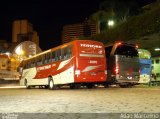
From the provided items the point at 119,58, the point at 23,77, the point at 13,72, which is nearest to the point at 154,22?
the point at 119,58

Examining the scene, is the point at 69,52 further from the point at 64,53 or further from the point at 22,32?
the point at 22,32

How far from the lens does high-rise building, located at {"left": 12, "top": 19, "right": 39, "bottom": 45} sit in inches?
4564

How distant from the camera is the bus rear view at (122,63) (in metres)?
22.7

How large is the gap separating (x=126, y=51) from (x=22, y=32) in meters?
96.1

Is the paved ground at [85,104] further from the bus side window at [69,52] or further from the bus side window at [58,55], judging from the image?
the bus side window at [58,55]

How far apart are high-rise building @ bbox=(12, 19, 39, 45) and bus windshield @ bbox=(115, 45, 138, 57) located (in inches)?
3707

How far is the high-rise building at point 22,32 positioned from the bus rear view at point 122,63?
3700 inches

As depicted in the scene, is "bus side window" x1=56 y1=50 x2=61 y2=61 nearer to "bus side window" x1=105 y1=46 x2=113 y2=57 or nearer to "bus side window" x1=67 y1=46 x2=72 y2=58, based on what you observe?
"bus side window" x1=67 y1=46 x2=72 y2=58

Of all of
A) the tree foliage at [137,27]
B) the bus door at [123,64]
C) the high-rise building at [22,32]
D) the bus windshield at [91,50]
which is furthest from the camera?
the high-rise building at [22,32]

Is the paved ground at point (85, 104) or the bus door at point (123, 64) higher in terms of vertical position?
the bus door at point (123, 64)

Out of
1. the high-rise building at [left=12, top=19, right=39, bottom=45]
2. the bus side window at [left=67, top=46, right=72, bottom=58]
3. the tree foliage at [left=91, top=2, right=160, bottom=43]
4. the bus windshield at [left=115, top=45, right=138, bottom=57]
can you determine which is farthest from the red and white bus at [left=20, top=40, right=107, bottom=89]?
the high-rise building at [left=12, top=19, right=39, bottom=45]

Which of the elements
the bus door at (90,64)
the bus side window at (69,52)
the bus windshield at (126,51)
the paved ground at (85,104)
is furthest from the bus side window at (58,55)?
the paved ground at (85,104)

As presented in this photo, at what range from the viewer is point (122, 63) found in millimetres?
22797

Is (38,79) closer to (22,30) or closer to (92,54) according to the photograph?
(92,54)
